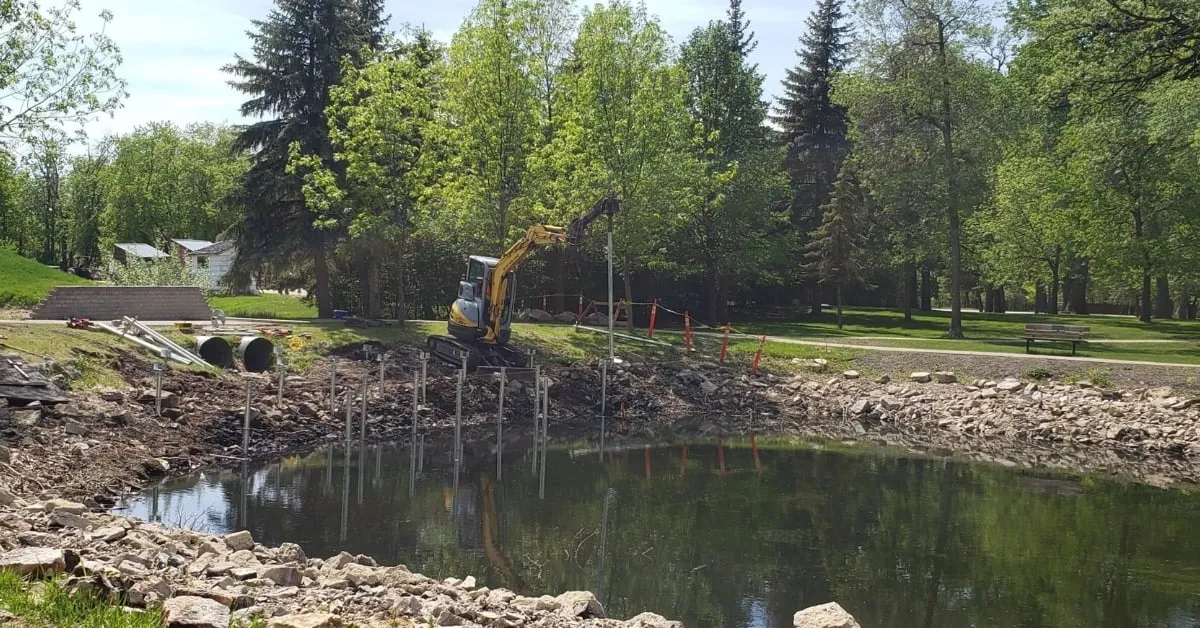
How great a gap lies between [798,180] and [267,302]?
78.9ft

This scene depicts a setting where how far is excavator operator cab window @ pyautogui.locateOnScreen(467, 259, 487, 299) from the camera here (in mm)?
26062

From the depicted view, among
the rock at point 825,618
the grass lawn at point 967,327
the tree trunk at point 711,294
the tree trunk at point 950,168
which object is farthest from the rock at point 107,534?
the tree trunk at point 711,294

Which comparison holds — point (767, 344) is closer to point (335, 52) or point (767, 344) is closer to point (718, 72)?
point (718, 72)

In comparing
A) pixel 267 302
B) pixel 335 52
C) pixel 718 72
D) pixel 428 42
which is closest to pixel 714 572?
pixel 335 52

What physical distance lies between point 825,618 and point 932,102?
27.9 metres

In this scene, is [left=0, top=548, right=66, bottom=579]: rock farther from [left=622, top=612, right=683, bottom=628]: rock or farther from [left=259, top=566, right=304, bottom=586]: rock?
[left=622, top=612, right=683, bottom=628]: rock

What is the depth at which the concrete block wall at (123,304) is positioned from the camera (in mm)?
25844

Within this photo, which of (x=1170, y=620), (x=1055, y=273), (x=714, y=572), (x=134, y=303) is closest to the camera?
(x=1170, y=620)

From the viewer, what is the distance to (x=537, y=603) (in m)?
9.91

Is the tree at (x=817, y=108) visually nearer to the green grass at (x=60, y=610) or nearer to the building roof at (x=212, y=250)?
the building roof at (x=212, y=250)

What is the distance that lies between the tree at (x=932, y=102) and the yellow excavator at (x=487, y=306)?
44.3 feet

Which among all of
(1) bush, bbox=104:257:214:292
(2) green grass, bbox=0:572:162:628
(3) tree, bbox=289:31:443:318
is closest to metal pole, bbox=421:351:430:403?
(3) tree, bbox=289:31:443:318

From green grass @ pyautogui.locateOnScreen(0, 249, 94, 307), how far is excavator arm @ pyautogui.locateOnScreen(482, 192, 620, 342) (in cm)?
1754

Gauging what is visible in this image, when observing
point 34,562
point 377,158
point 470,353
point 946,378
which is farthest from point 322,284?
point 34,562
